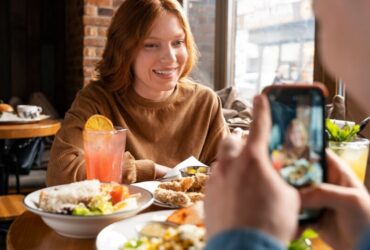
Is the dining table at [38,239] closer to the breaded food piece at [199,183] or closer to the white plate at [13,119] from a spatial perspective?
the breaded food piece at [199,183]

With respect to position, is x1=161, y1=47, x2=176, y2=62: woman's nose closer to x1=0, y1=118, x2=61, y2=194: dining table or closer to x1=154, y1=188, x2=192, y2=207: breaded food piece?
x1=154, y1=188, x2=192, y2=207: breaded food piece

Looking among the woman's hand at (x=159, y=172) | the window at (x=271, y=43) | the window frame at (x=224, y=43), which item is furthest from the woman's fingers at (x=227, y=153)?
the window frame at (x=224, y=43)

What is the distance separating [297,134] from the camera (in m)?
0.54

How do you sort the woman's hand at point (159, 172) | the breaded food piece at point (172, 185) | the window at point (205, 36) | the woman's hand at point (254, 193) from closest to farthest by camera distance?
1. the woman's hand at point (254, 193)
2. the breaded food piece at point (172, 185)
3. the woman's hand at point (159, 172)
4. the window at point (205, 36)

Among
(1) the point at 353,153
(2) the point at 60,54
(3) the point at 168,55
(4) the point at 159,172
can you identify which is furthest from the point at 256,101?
(2) the point at 60,54

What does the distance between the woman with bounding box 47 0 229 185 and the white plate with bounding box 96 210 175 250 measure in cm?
63

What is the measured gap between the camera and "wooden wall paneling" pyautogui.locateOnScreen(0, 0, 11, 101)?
15.7 ft

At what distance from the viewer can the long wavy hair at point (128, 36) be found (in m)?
1.56

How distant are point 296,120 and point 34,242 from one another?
0.55m

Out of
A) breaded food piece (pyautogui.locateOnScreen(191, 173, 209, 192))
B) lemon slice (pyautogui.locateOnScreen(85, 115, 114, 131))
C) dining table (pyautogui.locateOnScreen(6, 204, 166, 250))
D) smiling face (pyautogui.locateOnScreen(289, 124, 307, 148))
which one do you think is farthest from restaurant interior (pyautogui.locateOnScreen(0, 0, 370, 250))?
smiling face (pyautogui.locateOnScreen(289, 124, 307, 148))

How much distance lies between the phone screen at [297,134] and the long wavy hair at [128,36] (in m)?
1.08

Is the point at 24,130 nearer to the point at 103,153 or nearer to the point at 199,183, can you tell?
the point at 103,153

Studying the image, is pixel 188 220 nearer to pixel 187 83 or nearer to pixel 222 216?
pixel 222 216

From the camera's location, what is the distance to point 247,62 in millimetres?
3391
